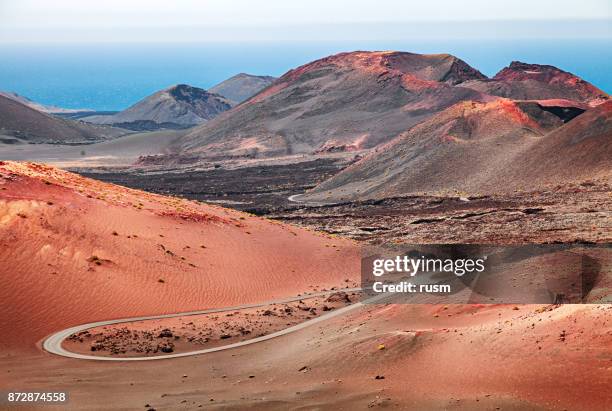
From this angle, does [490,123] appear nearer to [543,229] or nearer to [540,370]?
[543,229]

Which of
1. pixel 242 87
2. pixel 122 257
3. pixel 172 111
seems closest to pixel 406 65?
pixel 172 111

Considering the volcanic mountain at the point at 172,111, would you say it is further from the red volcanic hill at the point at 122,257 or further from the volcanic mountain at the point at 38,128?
the red volcanic hill at the point at 122,257

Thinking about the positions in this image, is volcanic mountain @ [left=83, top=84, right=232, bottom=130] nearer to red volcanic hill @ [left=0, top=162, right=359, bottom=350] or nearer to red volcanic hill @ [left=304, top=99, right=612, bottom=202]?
red volcanic hill @ [left=304, top=99, right=612, bottom=202]

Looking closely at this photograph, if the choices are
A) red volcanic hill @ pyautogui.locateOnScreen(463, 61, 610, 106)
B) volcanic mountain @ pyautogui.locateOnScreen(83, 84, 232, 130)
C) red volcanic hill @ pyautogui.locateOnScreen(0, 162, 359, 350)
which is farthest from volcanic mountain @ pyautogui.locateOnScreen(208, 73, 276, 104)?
red volcanic hill @ pyautogui.locateOnScreen(0, 162, 359, 350)

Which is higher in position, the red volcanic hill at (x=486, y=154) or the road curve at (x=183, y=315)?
the red volcanic hill at (x=486, y=154)

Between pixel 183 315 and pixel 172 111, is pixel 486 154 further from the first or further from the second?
pixel 172 111

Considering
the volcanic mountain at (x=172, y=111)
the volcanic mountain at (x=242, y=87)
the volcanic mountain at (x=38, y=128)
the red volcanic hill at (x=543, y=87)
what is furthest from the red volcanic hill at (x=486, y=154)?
the volcanic mountain at (x=242, y=87)
